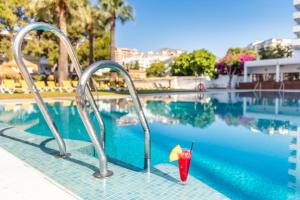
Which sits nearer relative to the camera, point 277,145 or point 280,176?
point 280,176

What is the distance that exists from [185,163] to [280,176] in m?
2.65

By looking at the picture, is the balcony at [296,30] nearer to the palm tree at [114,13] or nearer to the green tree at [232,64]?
the green tree at [232,64]

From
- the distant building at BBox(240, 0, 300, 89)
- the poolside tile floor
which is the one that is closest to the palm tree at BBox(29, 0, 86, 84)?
the poolside tile floor

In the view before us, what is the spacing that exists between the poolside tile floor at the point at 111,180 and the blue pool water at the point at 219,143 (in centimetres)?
105

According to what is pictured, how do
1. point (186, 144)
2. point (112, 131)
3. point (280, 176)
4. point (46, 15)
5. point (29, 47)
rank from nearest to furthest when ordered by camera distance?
1. point (280, 176)
2. point (186, 144)
3. point (112, 131)
4. point (46, 15)
5. point (29, 47)

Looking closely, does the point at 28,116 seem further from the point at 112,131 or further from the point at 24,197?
the point at 24,197

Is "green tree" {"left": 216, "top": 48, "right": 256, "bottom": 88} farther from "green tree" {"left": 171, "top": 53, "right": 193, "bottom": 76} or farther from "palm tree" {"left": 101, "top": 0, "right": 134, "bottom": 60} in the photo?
"palm tree" {"left": 101, "top": 0, "right": 134, "bottom": 60}

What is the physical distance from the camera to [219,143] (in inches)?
303

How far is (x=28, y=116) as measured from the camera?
11.3m

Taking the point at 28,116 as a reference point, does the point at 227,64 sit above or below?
above

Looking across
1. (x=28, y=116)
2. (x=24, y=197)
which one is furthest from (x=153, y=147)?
(x=28, y=116)

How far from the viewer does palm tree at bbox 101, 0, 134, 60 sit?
27.3 meters

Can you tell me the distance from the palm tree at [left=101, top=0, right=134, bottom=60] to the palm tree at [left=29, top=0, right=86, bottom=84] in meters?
5.67

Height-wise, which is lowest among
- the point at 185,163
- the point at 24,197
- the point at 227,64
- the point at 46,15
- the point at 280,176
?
the point at 280,176
